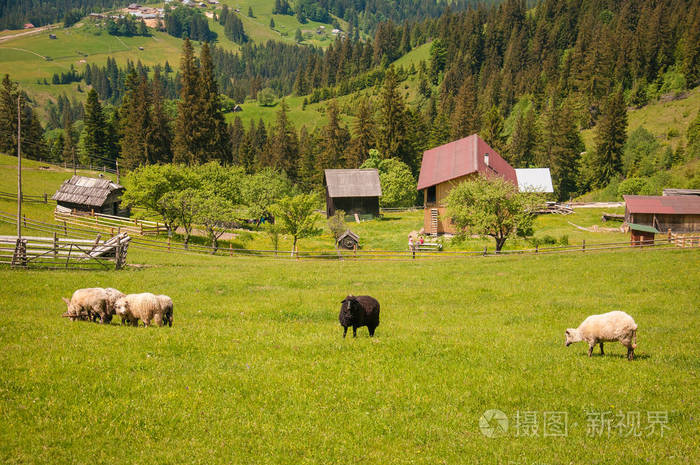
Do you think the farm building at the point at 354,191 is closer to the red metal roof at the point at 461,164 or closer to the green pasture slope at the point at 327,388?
the red metal roof at the point at 461,164

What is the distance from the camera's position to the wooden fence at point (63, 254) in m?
25.5

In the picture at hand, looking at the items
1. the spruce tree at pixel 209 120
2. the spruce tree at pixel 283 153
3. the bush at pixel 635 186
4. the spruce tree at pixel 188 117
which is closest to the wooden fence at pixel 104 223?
the spruce tree at pixel 188 117

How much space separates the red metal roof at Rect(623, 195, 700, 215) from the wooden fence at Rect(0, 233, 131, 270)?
Result: 185ft

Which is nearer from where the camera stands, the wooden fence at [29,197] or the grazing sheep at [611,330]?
the grazing sheep at [611,330]

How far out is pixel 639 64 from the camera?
123 meters

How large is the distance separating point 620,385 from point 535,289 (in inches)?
586

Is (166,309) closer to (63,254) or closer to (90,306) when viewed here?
(90,306)

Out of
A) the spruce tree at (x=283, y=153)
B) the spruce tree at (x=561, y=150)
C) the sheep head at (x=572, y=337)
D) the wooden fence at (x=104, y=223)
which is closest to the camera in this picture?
the sheep head at (x=572, y=337)

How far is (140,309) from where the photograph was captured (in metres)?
14.8

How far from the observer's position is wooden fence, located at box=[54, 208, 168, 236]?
155 feet

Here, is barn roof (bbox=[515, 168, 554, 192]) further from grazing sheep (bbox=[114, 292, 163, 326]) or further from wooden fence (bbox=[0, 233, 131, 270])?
grazing sheep (bbox=[114, 292, 163, 326])

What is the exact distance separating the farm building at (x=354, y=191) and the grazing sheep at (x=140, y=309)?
60613mm

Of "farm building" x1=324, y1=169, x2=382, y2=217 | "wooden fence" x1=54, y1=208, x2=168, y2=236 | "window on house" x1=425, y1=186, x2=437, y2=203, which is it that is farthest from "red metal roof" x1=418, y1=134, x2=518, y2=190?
"wooden fence" x1=54, y1=208, x2=168, y2=236

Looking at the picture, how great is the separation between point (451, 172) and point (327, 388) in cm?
5001
